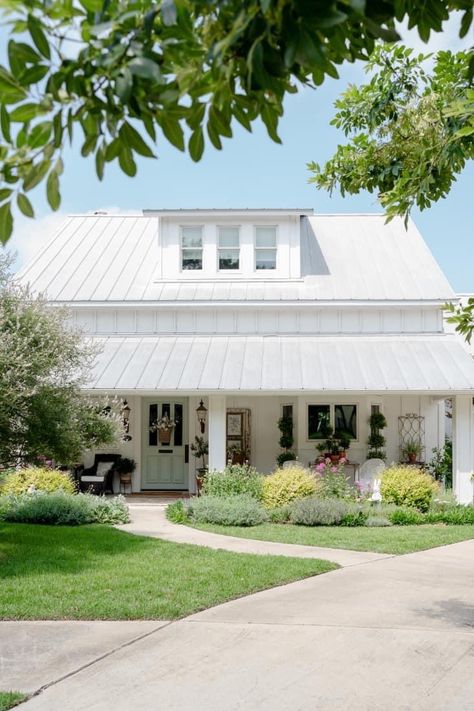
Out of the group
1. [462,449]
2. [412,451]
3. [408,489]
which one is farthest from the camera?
[412,451]

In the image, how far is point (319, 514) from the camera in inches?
571

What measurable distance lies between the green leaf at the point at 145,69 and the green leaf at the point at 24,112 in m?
0.35

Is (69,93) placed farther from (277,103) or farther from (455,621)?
(455,621)

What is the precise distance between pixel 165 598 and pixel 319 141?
6126mm

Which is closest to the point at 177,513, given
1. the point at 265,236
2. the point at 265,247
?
the point at 265,247

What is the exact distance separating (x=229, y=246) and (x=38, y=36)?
741 inches

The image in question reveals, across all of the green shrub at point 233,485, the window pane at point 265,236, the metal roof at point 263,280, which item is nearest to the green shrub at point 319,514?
the green shrub at point 233,485

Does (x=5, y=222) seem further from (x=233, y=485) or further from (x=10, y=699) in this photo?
(x=233, y=485)

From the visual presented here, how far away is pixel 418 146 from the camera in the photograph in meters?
7.09

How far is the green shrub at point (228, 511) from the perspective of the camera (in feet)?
47.1

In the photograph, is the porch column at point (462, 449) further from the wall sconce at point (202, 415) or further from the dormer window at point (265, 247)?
the dormer window at point (265, 247)

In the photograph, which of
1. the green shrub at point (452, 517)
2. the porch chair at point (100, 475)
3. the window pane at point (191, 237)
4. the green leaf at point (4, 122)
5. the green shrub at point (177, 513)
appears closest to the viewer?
the green leaf at point (4, 122)

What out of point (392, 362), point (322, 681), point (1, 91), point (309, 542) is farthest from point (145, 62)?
point (392, 362)

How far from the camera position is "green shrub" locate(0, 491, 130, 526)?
14195 millimetres
